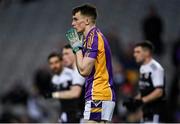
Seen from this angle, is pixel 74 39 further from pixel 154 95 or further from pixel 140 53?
pixel 140 53

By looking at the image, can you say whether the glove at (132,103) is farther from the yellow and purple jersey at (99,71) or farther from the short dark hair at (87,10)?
the short dark hair at (87,10)

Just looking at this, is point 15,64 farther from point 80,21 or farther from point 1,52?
point 80,21

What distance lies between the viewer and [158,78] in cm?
922

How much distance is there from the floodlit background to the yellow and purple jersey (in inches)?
245

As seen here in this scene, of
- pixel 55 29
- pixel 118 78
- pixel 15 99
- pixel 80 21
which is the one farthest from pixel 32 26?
pixel 80 21

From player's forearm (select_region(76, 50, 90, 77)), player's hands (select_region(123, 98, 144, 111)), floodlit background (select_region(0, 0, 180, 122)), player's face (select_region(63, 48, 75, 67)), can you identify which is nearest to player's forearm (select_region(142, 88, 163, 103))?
player's hands (select_region(123, 98, 144, 111))

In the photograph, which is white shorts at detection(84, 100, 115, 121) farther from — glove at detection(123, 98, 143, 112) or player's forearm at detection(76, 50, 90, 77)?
glove at detection(123, 98, 143, 112)

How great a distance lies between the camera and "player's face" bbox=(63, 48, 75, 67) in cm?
946

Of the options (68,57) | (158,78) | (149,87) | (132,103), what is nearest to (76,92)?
(68,57)

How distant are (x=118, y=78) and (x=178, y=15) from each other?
2.19 metres

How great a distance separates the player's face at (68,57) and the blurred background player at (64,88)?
0.08 m

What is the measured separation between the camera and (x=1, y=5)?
16.0 meters

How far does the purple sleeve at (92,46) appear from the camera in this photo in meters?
6.46

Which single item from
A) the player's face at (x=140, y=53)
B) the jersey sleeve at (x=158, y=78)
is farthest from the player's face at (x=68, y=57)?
the jersey sleeve at (x=158, y=78)
